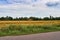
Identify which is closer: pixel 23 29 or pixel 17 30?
pixel 17 30

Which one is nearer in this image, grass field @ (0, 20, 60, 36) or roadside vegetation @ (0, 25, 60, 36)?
roadside vegetation @ (0, 25, 60, 36)

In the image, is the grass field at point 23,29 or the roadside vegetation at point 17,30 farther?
the grass field at point 23,29

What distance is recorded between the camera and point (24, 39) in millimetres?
13891
